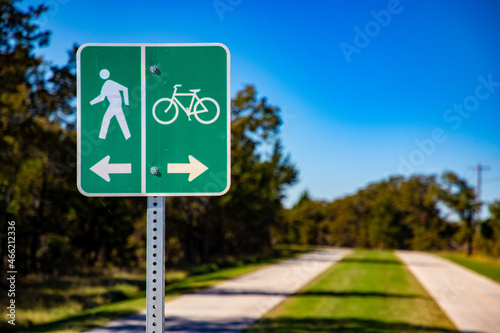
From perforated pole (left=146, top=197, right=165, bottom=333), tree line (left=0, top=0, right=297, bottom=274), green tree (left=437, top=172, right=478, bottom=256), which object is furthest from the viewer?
green tree (left=437, top=172, right=478, bottom=256)

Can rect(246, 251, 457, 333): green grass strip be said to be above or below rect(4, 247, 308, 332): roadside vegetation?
below

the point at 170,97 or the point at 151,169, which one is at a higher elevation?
the point at 170,97

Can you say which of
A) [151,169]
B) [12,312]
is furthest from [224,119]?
[12,312]

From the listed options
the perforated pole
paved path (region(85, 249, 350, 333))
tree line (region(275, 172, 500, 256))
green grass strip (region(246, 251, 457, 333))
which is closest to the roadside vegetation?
paved path (region(85, 249, 350, 333))

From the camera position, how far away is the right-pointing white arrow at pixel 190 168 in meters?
1.91

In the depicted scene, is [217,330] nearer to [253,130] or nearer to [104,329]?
[104,329]

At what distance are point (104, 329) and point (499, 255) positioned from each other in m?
39.0

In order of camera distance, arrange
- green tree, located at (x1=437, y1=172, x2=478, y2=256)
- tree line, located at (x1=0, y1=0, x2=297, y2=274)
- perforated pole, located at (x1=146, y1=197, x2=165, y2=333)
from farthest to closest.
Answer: green tree, located at (x1=437, y1=172, x2=478, y2=256) < tree line, located at (x1=0, y1=0, x2=297, y2=274) < perforated pole, located at (x1=146, y1=197, x2=165, y2=333)

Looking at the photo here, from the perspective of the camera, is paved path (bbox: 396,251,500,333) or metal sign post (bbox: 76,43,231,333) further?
paved path (bbox: 396,251,500,333)

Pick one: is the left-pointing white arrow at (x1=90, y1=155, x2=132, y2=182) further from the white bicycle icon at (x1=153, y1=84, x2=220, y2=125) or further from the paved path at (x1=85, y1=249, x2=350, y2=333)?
the paved path at (x1=85, y1=249, x2=350, y2=333)

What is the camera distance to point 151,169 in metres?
1.90

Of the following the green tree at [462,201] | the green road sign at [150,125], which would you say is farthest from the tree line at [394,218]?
the green road sign at [150,125]

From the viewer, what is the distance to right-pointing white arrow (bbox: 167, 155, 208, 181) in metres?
1.91

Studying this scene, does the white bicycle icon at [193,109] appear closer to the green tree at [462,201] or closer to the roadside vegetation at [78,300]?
the roadside vegetation at [78,300]
